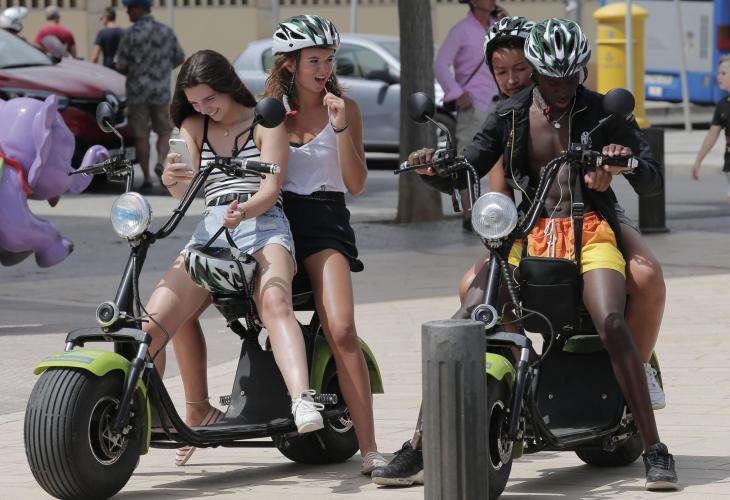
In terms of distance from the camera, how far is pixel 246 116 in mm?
6750

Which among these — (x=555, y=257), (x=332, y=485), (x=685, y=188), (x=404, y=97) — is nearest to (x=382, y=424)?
(x=332, y=485)

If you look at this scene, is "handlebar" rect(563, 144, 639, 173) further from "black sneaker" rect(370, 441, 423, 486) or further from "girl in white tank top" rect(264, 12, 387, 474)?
"black sneaker" rect(370, 441, 423, 486)

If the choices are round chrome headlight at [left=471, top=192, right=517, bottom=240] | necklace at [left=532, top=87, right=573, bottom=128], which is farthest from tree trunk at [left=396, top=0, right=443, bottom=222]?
round chrome headlight at [left=471, top=192, right=517, bottom=240]

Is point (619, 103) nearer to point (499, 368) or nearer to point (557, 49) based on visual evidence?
point (557, 49)

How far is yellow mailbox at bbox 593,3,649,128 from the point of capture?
71.3 ft

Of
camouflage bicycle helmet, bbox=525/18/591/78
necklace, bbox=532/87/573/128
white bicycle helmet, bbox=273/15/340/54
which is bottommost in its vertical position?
necklace, bbox=532/87/573/128

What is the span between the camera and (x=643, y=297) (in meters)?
6.26

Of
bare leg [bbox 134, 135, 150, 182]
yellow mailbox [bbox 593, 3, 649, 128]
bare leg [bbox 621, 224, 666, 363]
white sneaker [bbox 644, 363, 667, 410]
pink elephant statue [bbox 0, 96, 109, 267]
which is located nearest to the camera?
bare leg [bbox 621, 224, 666, 363]

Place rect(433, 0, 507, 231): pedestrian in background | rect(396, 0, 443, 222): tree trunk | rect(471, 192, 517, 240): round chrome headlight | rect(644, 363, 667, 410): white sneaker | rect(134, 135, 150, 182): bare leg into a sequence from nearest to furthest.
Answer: rect(471, 192, 517, 240): round chrome headlight → rect(644, 363, 667, 410): white sneaker → rect(433, 0, 507, 231): pedestrian in background → rect(396, 0, 443, 222): tree trunk → rect(134, 135, 150, 182): bare leg

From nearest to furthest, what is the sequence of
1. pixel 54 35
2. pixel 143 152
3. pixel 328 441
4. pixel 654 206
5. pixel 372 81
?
1. pixel 328 441
2. pixel 654 206
3. pixel 143 152
4. pixel 372 81
5. pixel 54 35

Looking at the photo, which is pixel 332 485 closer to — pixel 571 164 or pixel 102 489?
pixel 102 489

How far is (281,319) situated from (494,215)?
0.92 metres

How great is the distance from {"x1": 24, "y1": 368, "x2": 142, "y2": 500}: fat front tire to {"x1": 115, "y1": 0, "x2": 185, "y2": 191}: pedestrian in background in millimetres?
12070

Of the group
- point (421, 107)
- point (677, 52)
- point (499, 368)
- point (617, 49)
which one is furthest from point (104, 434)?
point (677, 52)
